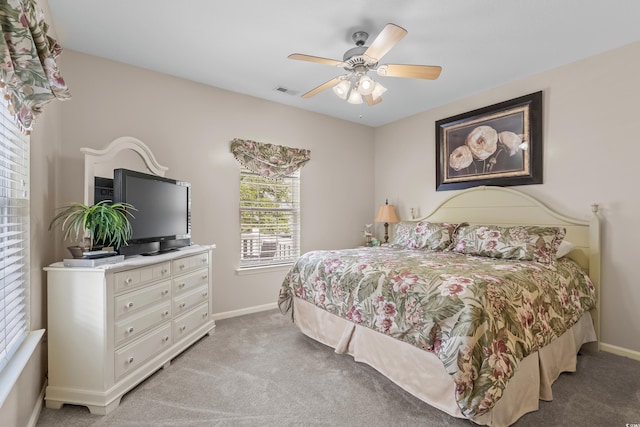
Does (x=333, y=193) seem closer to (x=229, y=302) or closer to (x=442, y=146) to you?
(x=442, y=146)

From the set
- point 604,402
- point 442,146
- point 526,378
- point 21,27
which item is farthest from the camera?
point 442,146

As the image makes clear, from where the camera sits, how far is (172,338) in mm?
2451

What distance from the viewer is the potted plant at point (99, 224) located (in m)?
1.99

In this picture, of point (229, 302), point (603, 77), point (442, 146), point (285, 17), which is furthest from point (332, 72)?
point (229, 302)

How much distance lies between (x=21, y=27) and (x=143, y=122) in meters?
2.08

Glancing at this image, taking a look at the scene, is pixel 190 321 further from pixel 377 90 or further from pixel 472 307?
pixel 377 90

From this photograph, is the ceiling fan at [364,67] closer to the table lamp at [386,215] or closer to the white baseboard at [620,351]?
the table lamp at [386,215]

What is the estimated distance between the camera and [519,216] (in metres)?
3.21

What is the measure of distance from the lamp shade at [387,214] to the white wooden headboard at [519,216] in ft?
1.52

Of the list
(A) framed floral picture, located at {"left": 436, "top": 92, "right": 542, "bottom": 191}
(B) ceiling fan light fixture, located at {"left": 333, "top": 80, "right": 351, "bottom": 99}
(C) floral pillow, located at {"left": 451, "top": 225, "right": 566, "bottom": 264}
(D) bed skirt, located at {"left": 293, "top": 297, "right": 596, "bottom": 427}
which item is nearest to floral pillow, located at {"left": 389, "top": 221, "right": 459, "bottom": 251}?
(C) floral pillow, located at {"left": 451, "top": 225, "right": 566, "bottom": 264}

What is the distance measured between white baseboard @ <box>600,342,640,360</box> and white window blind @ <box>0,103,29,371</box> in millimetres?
4082

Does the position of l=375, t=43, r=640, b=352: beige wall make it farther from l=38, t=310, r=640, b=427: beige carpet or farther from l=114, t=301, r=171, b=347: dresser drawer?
l=114, t=301, r=171, b=347: dresser drawer

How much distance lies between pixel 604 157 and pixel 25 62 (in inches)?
154

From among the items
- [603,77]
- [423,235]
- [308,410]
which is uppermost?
[603,77]
